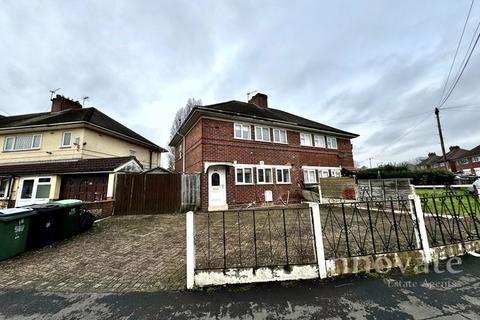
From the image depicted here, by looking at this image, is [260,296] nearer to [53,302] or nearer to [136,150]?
[53,302]

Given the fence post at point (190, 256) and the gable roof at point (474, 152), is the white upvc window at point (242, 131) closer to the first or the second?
the fence post at point (190, 256)

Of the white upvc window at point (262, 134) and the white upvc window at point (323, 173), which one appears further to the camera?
the white upvc window at point (323, 173)

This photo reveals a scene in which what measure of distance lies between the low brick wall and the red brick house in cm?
473

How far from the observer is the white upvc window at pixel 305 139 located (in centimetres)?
1738

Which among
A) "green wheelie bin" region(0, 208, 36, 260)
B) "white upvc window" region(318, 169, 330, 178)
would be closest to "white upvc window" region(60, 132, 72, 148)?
"green wheelie bin" region(0, 208, 36, 260)

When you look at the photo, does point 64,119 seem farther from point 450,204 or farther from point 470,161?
point 470,161

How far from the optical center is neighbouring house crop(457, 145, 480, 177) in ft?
145

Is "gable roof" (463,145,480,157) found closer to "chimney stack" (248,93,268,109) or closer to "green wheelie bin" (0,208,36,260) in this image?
"chimney stack" (248,93,268,109)

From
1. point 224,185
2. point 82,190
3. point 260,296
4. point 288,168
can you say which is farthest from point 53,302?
point 288,168

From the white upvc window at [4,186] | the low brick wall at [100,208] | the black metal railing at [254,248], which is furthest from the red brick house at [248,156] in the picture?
the white upvc window at [4,186]

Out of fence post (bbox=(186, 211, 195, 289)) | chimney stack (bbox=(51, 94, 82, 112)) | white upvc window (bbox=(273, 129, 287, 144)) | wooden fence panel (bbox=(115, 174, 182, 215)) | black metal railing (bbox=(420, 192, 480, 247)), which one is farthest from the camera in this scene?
chimney stack (bbox=(51, 94, 82, 112))

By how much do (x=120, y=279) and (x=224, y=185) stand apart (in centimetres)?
932

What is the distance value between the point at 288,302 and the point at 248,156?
1147cm

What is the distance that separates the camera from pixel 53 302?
3.30 m
